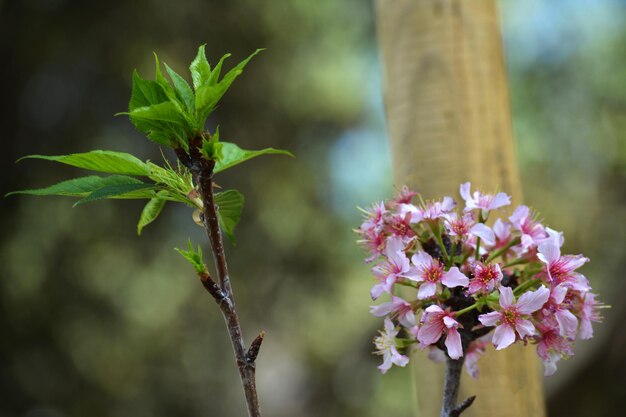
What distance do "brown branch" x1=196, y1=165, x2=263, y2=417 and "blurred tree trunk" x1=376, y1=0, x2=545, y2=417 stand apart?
400mm

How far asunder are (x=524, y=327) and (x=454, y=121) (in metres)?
0.38

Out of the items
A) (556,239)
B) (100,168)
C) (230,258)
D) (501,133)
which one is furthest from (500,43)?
(230,258)

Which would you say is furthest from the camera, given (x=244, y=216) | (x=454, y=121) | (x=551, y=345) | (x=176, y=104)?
(x=244, y=216)

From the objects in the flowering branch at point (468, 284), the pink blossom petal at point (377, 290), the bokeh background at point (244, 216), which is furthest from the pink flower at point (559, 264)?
the bokeh background at point (244, 216)

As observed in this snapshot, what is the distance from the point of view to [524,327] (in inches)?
17.2

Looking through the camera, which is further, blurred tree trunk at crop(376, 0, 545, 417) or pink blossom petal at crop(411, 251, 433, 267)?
blurred tree trunk at crop(376, 0, 545, 417)

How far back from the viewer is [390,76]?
84cm

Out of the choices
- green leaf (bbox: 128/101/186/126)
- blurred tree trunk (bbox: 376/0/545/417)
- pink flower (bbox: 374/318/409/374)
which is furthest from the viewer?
blurred tree trunk (bbox: 376/0/545/417)

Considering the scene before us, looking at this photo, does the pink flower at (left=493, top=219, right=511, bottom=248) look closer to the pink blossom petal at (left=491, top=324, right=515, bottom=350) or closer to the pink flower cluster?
the pink flower cluster

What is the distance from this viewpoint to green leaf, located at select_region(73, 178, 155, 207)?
15.8 inches

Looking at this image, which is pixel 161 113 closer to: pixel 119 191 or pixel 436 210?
pixel 119 191

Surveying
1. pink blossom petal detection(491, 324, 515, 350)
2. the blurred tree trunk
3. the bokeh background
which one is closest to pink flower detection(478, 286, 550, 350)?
pink blossom petal detection(491, 324, 515, 350)

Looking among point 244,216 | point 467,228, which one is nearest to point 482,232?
point 467,228

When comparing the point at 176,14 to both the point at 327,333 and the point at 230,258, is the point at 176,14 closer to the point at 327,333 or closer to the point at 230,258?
the point at 230,258
